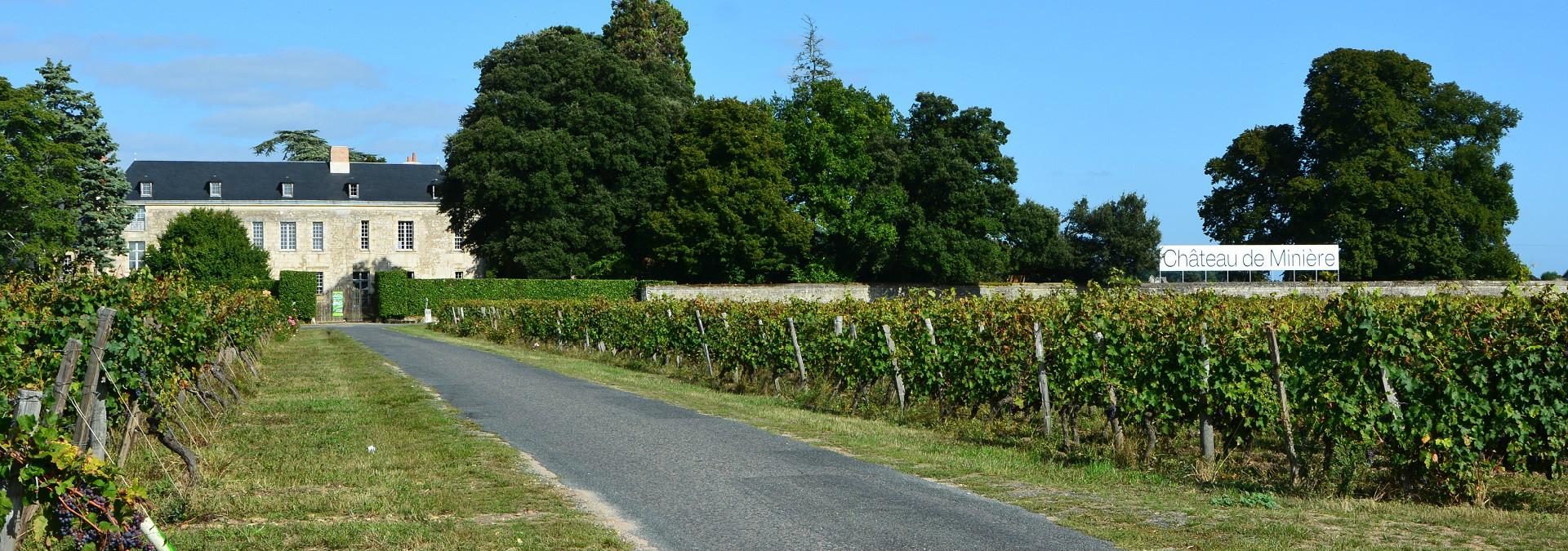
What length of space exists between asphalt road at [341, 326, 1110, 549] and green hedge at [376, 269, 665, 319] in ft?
118

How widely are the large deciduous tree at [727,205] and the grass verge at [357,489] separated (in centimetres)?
3907

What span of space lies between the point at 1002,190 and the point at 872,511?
164 ft

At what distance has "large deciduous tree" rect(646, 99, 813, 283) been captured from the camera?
54156mm

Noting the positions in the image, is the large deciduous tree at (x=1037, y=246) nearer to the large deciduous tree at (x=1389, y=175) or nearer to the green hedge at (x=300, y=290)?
the large deciduous tree at (x=1389, y=175)

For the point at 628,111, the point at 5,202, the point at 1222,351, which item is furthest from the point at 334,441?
the point at 628,111

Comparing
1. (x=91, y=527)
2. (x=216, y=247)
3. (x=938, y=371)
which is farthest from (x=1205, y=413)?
(x=216, y=247)

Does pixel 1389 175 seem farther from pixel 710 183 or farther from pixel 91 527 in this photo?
pixel 91 527

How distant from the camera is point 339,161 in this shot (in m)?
75.9

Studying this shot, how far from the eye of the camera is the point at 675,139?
56969mm

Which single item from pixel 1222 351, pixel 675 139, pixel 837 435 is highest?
pixel 675 139

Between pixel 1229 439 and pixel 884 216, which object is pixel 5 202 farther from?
pixel 1229 439

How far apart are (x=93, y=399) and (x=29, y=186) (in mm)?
41964

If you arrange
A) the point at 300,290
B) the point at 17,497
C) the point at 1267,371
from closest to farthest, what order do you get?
1. the point at 17,497
2. the point at 1267,371
3. the point at 300,290

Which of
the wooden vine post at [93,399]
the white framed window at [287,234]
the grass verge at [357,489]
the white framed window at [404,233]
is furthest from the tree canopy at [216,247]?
the wooden vine post at [93,399]
